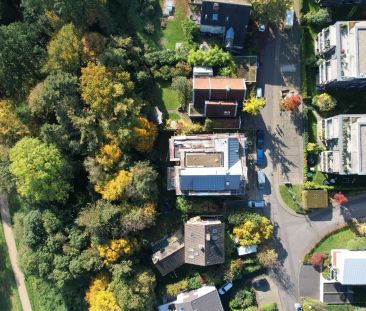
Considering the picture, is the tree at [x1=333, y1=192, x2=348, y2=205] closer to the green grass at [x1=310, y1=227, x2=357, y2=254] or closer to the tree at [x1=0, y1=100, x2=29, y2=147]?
the green grass at [x1=310, y1=227, x2=357, y2=254]

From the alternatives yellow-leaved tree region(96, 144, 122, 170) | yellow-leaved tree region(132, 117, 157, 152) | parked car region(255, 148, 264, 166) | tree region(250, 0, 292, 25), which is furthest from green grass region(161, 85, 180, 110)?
tree region(250, 0, 292, 25)

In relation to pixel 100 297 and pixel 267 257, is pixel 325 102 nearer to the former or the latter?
pixel 267 257

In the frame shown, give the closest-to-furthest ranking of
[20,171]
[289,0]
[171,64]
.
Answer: [20,171], [289,0], [171,64]

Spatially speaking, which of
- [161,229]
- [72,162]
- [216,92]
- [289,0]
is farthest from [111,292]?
[289,0]

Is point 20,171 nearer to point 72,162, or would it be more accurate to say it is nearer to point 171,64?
point 72,162

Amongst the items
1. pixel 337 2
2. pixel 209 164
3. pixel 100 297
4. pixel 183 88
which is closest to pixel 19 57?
pixel 183 88

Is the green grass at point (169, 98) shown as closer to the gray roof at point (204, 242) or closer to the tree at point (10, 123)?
the gray roof at point (204, 242)

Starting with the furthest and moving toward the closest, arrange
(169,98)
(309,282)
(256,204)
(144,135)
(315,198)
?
(309,282)
(169,98)
(256,204)
(315,198)
(144,135)
